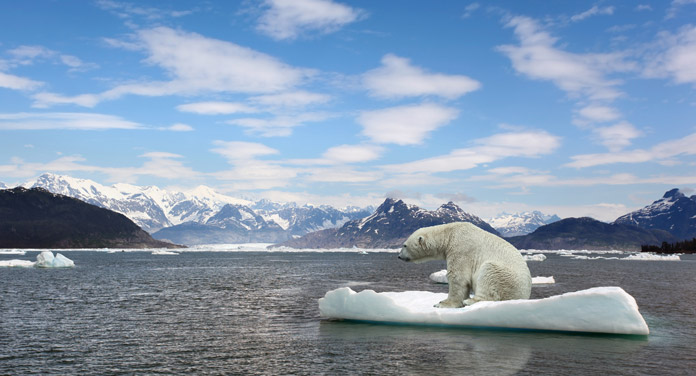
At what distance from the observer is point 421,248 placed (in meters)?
22.9

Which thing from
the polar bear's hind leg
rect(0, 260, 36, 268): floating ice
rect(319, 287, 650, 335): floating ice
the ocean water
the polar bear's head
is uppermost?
the polar bear's head

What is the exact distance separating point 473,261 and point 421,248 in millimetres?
2387

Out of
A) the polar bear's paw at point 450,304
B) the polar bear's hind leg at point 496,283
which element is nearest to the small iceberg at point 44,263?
the polar bear's paw at point 450,304

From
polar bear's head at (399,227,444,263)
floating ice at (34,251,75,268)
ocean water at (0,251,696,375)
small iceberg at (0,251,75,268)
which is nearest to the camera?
ocean water at (0,251,696,375)

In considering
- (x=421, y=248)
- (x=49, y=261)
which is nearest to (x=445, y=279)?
(x=421, y=248)

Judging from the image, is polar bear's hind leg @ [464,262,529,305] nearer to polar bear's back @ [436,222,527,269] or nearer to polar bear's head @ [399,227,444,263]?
polar bear's back @ [436,222,527,269]

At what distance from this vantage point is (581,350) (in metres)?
17.7

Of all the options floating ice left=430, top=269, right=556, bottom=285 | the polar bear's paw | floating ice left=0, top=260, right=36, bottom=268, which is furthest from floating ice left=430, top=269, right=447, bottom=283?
floating ice left=0, top=260, right=36, bottom=268

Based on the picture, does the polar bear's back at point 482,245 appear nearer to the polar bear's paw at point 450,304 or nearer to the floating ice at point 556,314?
the floating ice at point 556,314

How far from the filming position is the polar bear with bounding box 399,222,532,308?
68.1ft

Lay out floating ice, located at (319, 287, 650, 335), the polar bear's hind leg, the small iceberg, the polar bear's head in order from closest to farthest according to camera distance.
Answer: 1. floating ice, located at (319, 287, 650, 335)
2. the polar bear's hind leg
3. the polar bear's head
4. the small iceberg

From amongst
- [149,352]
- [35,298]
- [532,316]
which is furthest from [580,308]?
[35,298]

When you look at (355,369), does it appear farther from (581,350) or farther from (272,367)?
(581,350)

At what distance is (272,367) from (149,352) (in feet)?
18.3
